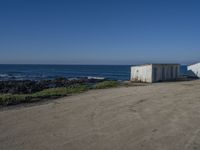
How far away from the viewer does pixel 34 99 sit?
1334 cm

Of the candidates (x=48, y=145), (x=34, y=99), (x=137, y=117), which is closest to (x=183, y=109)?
(x=137, y=117)

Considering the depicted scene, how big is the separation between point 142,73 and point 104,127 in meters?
16.3

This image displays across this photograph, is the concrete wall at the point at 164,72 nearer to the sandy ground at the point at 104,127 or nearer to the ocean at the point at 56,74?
the sandy ground at the point at 104,127

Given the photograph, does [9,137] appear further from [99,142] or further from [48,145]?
[99,142]

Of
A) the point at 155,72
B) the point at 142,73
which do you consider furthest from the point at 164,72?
the point at 142,73

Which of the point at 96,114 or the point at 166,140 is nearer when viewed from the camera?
the point at 166,140

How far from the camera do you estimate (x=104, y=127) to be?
25.7ft

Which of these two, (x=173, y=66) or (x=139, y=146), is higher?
(x=173, y=66)

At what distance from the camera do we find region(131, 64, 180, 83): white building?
22525mm

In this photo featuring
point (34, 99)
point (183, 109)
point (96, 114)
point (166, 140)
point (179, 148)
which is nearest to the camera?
point (179, 148)

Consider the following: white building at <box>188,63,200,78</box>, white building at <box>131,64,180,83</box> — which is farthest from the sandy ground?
white building at <box>188,63,200,78</box>

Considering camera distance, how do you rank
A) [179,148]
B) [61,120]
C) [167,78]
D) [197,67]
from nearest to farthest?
[179,148] → [61,120] → [167,78] → [197,67]

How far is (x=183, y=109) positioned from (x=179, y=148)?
4.20 metres

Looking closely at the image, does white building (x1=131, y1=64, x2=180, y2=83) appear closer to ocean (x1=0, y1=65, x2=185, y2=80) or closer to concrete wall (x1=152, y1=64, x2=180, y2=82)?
concrete wall (x1=152, y1=64, x2=180, y2=82)
